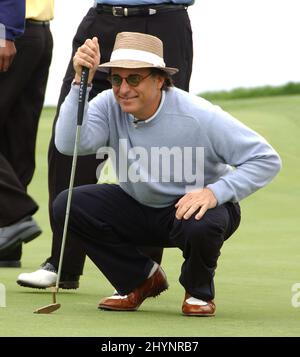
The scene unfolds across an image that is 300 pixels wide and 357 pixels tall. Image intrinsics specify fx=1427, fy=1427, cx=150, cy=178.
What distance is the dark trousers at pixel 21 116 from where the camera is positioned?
25.6 ft

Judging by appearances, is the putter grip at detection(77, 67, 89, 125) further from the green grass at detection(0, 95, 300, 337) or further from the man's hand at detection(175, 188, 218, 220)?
the green grass at detection(0, 95, 300, 337)

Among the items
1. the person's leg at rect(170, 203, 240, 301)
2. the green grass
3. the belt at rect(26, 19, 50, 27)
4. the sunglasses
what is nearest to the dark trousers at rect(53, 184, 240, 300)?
the person's leg at rect(170, 203, 240, 301)

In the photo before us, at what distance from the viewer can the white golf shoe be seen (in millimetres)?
6883

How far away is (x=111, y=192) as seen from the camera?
6.25 meters

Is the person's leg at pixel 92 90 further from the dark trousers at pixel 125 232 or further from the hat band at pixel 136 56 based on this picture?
the hat band at pixel 136 56

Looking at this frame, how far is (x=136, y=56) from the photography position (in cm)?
596

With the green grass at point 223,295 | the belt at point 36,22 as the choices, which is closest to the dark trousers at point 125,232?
the green grass at point 223,295

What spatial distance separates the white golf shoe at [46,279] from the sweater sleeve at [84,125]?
100 cm

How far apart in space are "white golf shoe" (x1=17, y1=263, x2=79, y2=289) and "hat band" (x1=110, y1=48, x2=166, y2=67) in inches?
55.0

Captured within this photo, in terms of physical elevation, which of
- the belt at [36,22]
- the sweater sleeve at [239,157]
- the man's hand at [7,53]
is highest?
the belt at [36,22]

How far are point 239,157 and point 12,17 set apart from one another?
1.85m

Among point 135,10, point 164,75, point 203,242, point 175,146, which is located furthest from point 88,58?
point 135,10
